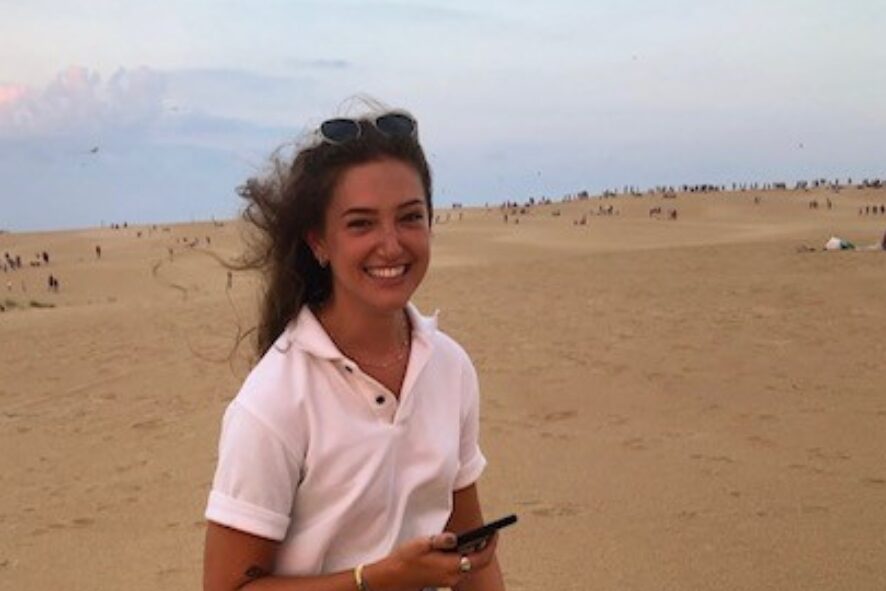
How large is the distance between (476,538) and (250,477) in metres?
0.45

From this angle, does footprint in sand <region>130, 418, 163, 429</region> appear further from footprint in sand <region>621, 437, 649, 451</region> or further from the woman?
the woman

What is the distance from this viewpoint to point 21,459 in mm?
7711

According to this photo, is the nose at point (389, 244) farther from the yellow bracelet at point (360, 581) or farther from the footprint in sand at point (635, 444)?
the footprint in sand at point (635, 444)

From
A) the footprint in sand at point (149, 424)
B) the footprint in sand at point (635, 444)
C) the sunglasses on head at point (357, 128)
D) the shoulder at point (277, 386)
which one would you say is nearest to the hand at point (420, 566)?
the shoulder at point (277, 386)

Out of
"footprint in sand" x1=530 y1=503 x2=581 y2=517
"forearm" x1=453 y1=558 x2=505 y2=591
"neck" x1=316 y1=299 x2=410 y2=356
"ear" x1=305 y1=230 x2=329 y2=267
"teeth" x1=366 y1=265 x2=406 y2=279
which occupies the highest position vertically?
"ear" x1=305 y1=230 x2=329 y2=267

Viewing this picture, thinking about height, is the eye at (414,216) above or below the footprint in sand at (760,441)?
above

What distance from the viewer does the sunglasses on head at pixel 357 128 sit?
1.95 m

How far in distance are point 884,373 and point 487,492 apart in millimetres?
4927

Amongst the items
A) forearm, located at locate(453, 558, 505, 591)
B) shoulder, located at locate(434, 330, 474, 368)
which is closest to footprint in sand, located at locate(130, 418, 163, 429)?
forearm, located at locate(453, 558, 505, 591)

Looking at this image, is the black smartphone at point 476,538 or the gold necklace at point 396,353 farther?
the gold necklace at point 396,353

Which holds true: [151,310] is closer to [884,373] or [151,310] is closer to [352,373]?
[884,373]

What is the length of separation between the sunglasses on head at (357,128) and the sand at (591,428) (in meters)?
0.86

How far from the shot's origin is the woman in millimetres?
1761

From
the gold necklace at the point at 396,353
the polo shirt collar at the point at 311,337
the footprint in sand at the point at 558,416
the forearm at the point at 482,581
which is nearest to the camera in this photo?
the polo shirt collar at the point at 311,337
